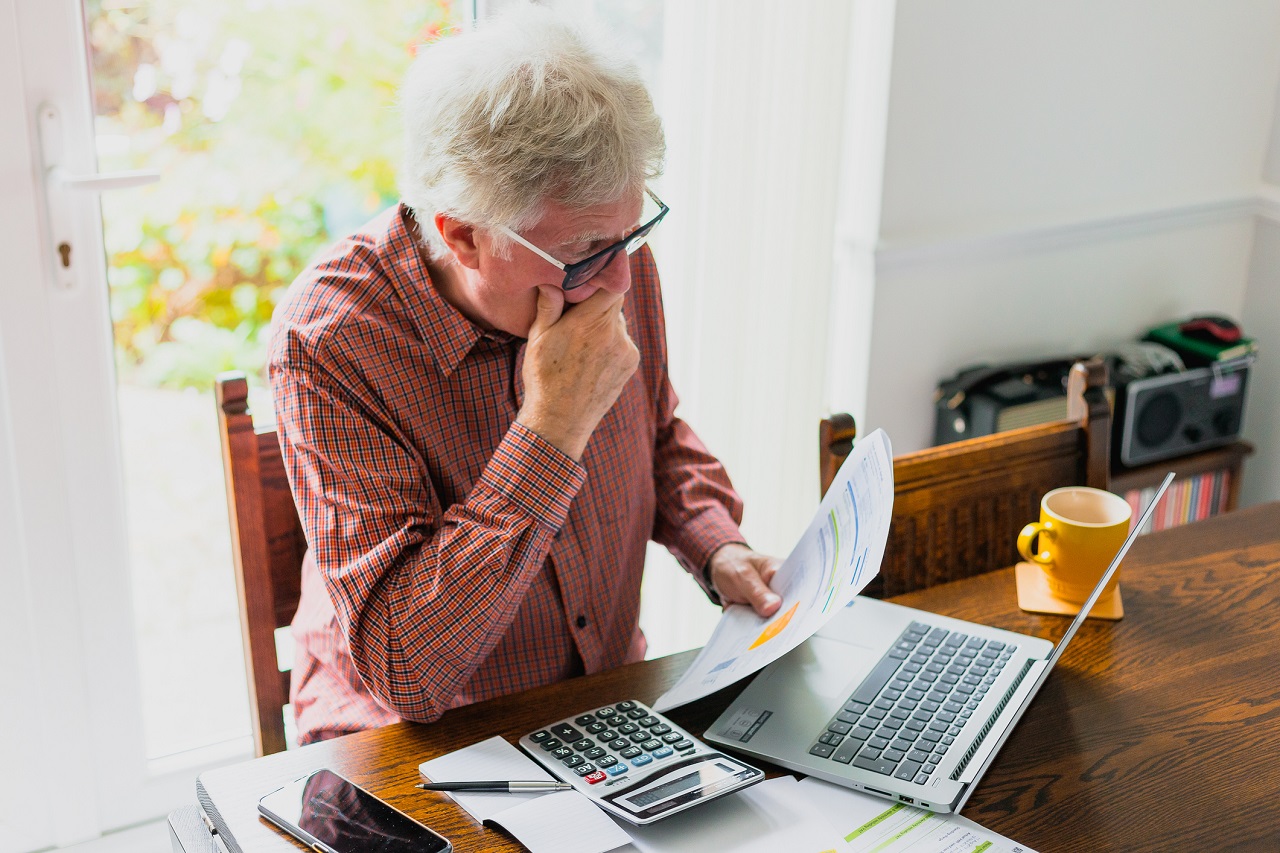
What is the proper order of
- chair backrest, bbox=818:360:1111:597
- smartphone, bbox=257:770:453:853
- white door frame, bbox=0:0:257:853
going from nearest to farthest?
1. smartphone, bbox=257:770:453:853
2. chair backrest, bbox=818:360:1111:597
3. white door frame, bbox=0:0:257:853

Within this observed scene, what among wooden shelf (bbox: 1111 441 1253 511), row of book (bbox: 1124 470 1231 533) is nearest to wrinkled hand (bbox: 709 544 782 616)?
wooden shelf (bbox: 1111 441 1253 511)

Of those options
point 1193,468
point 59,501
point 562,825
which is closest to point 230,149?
point 59,501

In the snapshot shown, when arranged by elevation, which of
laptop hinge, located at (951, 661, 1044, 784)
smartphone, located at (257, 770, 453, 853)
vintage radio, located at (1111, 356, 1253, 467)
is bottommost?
vintage radio, located at (1111, 356, 1253, 467)

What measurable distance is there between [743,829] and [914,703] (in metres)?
0.24

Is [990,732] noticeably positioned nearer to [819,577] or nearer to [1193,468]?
[819,577]

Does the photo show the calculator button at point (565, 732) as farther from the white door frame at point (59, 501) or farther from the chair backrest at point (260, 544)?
the white door frame at point (59, 501)

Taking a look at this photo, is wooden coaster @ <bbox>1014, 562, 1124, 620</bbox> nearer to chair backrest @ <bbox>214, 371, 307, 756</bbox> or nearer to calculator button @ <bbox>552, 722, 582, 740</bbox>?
calculator button @ <bbox>552, 722, 582, 740</bbox>

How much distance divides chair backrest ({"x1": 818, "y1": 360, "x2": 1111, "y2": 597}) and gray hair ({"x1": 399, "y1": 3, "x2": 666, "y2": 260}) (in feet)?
1.37

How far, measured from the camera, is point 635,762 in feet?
3.30

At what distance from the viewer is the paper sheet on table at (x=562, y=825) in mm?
920

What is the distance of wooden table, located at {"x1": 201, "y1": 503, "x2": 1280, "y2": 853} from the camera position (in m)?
0.96

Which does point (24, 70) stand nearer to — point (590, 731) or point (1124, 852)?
point (590, 731)

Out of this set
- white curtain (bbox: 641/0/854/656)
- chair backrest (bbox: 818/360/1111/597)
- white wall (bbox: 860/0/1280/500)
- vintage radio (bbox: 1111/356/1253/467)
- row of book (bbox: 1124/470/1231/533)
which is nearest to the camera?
chair backrest (bbox: 818/360/1111/597)

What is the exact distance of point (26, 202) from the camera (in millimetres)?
1646
